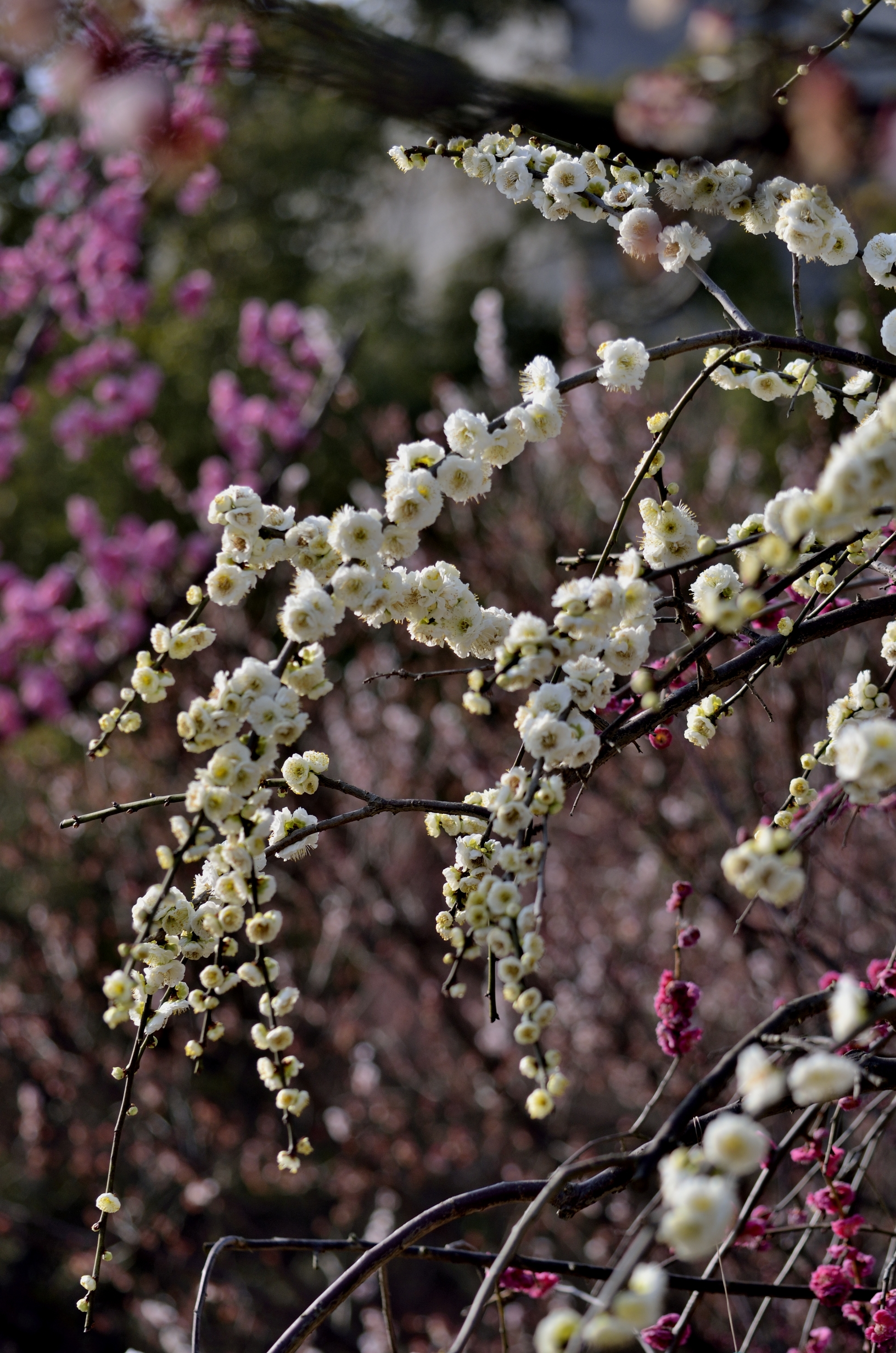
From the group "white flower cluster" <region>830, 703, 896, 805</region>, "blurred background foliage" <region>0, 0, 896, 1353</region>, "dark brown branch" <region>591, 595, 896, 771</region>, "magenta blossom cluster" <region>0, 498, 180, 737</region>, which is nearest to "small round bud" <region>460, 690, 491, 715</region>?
"dark brown branch" <region>591, 595, 896, 771</region>

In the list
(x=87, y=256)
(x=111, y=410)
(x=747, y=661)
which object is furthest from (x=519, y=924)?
(x=111, y=410)

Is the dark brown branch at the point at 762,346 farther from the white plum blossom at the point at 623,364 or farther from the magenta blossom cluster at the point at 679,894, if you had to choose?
the magenta blossom cluster at the point at 679,894

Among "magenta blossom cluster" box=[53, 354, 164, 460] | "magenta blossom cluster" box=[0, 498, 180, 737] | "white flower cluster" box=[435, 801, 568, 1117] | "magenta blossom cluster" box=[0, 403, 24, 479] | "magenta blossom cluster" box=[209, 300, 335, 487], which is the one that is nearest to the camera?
"white flower cluster" box=[435, 801, 568, 1117]

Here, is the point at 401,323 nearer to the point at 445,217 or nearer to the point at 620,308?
the point at 620,308

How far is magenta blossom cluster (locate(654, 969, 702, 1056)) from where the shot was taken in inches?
60.6

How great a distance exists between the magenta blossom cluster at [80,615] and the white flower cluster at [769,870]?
5.21 metres

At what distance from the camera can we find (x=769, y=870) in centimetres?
100

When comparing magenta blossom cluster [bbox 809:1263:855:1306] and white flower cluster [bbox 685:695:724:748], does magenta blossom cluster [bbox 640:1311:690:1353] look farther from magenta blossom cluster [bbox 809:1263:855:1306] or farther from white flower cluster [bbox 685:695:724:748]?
white flower cluster [bbox 685:695:724:748]

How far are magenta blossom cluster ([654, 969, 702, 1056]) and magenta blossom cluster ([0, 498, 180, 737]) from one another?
4.77 metres

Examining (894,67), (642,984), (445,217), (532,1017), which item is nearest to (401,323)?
(445,217)

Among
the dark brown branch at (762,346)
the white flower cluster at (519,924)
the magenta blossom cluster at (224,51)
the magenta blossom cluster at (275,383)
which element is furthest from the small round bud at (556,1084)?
the magenta blossom cluster at (275,383)

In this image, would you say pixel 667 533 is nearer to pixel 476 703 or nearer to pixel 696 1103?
pixel 476 703

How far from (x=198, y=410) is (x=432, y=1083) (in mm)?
6224

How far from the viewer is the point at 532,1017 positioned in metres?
1.12
